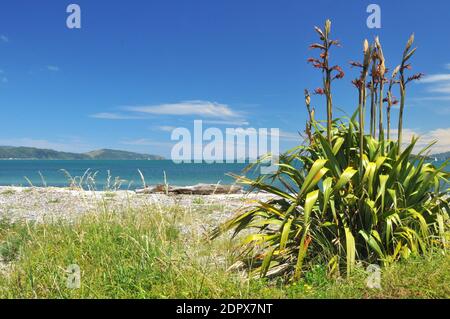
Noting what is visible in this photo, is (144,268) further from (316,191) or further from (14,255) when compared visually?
(14,255)

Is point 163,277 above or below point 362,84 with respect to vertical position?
below

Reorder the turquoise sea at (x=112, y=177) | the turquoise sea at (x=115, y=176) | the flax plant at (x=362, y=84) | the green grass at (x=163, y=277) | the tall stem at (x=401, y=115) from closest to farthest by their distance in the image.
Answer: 1. the green grass at (x=163, y=277)
2. the flax plant at (x=362, y=84)
3. the tall stem at (x=401, y=115)
4. the turquoise sea at (x=112, y=177)
5. the turquoise sea at (x=115, y=176)

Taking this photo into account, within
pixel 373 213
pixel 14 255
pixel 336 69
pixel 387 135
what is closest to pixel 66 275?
pixel 14 255

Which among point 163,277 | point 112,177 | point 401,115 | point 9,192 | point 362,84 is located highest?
point 362,84

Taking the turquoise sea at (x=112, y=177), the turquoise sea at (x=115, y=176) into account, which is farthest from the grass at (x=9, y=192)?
the turquoise sea at (x=112, y=177)

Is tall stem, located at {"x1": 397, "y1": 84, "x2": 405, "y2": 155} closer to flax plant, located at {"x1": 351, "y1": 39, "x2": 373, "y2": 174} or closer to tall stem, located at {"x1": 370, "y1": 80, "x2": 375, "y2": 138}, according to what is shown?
tall stem, located at {"x1": 370, "y1": 80, "x2": 375, "y2": 138}

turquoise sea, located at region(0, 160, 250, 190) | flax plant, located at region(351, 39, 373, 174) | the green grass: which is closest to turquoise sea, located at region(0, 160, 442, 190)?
turquoise sea, located at region(0, 160, 250, 190)

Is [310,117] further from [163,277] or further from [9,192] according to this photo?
[9,192]

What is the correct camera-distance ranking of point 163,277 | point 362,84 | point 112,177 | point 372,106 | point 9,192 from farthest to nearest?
point 112,177 → point 9,192 → point 372,106 → point 362,84 → point 163,277

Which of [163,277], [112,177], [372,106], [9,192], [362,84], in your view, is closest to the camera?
[163,277]

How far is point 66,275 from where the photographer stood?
13.8 ft

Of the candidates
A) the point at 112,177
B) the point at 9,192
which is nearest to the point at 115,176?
the point at 112,177

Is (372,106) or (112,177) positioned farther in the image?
(112,177)

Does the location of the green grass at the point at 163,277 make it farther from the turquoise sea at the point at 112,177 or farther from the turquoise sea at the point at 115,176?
the turquoise sea at the point at 115,176
